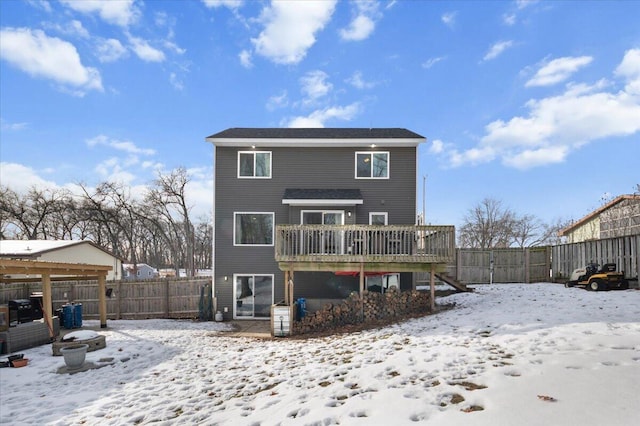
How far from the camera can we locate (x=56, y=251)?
18656mm

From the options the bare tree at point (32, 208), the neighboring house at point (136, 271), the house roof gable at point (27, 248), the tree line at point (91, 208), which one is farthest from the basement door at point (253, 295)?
the neighboring house at point (136, 271)

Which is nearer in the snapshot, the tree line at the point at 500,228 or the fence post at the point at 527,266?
the fence post at the point at 527,266

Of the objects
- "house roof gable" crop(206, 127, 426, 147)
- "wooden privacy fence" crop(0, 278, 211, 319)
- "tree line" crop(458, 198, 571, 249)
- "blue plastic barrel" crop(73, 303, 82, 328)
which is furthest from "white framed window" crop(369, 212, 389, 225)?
"tree line" crop(458, 198, 571, 249)

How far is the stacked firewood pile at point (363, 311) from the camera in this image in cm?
1098

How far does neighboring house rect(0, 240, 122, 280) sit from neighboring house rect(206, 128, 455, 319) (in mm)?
6273

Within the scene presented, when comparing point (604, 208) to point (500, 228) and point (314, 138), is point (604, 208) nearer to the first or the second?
point (500, 228)

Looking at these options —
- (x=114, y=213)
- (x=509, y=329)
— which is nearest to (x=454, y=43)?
(x=509, y=329)

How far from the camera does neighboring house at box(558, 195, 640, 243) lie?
22.9 metres

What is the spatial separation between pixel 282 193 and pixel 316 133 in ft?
10.5

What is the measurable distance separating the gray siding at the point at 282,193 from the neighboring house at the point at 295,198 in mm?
44

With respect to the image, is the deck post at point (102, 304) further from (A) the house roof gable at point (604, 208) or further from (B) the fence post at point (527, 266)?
(A) the house roof gable at point (604, 208)

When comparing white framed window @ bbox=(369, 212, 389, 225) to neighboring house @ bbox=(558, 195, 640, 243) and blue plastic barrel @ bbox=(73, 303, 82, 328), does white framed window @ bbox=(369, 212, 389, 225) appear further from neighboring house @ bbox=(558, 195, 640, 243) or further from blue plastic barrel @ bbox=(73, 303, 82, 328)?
neighboring house @ bbox=(558, 195, 640, 243)

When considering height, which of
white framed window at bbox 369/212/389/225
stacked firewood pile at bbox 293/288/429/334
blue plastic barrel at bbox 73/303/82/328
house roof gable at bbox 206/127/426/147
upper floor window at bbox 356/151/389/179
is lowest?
blue plastic barrel at bbox 73/303/82/328

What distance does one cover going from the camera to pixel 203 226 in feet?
174
